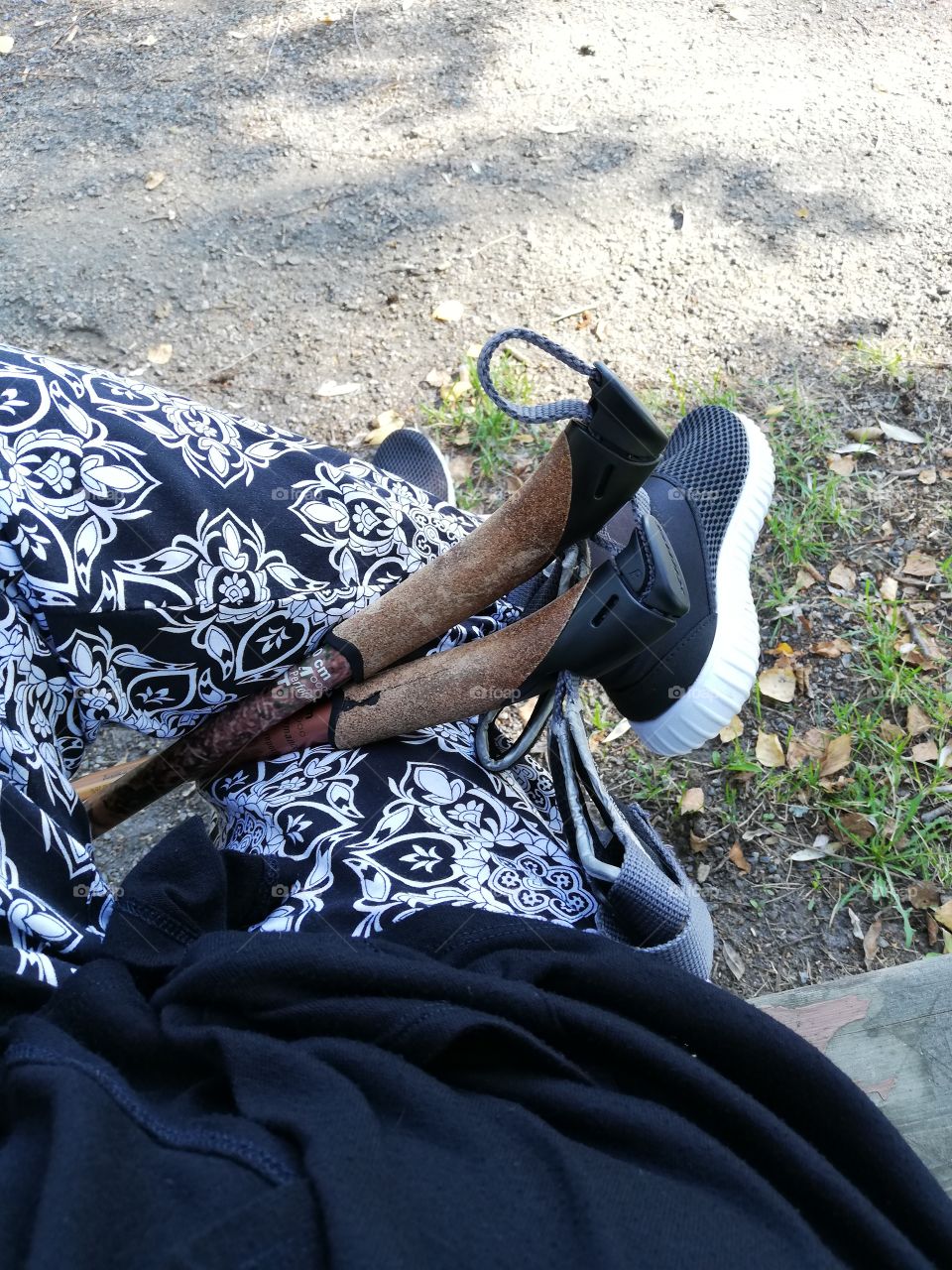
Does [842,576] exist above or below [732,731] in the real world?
above

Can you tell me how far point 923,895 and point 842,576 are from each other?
26.7 inches

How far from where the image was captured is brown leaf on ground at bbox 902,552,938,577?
6.44 ft

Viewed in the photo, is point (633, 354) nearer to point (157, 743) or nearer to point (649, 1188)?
point (157, 743)

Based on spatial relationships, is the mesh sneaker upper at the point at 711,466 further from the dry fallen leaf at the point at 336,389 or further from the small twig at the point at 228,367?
the small twig at the point at 228,367

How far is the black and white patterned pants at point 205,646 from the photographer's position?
104cm

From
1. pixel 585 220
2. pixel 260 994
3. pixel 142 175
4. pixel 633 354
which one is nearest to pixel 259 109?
pixel 142 175

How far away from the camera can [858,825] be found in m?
1.70

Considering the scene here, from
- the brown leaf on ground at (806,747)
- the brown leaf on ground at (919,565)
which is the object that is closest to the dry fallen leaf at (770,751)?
the brown leaf on ground at (806,747)

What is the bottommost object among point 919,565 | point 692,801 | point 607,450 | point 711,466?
point 692,801

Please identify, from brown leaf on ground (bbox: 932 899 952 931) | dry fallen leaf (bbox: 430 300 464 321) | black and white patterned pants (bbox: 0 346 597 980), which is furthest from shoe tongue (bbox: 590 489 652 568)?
dry fallen leaf (bbox: 430 300 464 321)

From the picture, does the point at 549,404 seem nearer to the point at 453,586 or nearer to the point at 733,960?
the point at 453,586

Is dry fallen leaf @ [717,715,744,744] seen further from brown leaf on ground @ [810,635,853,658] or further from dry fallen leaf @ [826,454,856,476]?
dry fallen leaf @ [826,454,856,476]

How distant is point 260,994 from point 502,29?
332cm

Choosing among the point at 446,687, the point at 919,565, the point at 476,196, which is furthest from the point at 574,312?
the point at 446,687
